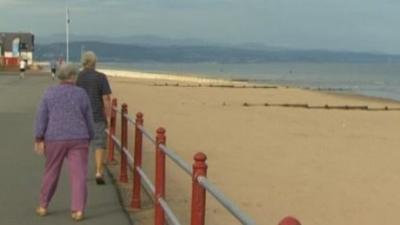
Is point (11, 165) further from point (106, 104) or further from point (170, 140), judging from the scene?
point (170, 140)

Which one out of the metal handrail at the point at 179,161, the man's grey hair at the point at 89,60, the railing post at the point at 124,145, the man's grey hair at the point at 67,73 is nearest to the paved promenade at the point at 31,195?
the railing post at the point at 124,145

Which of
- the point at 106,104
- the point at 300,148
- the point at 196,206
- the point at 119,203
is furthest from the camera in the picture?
the point at 300,148

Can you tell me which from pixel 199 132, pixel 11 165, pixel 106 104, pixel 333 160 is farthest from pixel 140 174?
pixel 199 132

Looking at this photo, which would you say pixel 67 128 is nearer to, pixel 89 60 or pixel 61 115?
pixel 61 115

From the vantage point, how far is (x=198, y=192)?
5176mm

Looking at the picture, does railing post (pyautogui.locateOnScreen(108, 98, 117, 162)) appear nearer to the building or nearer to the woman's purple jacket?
the woman's purple jacket

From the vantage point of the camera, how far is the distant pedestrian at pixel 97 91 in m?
10.5

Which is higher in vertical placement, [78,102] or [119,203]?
[78,102]

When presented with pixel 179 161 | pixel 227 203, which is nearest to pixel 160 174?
pixel 179 161

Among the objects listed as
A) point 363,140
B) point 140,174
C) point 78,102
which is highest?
point 78,102

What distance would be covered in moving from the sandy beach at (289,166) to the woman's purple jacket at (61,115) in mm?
1416

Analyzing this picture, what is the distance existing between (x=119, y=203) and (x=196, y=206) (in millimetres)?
4353

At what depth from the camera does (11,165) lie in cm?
1262

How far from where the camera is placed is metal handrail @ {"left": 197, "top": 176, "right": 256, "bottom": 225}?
3814mm
